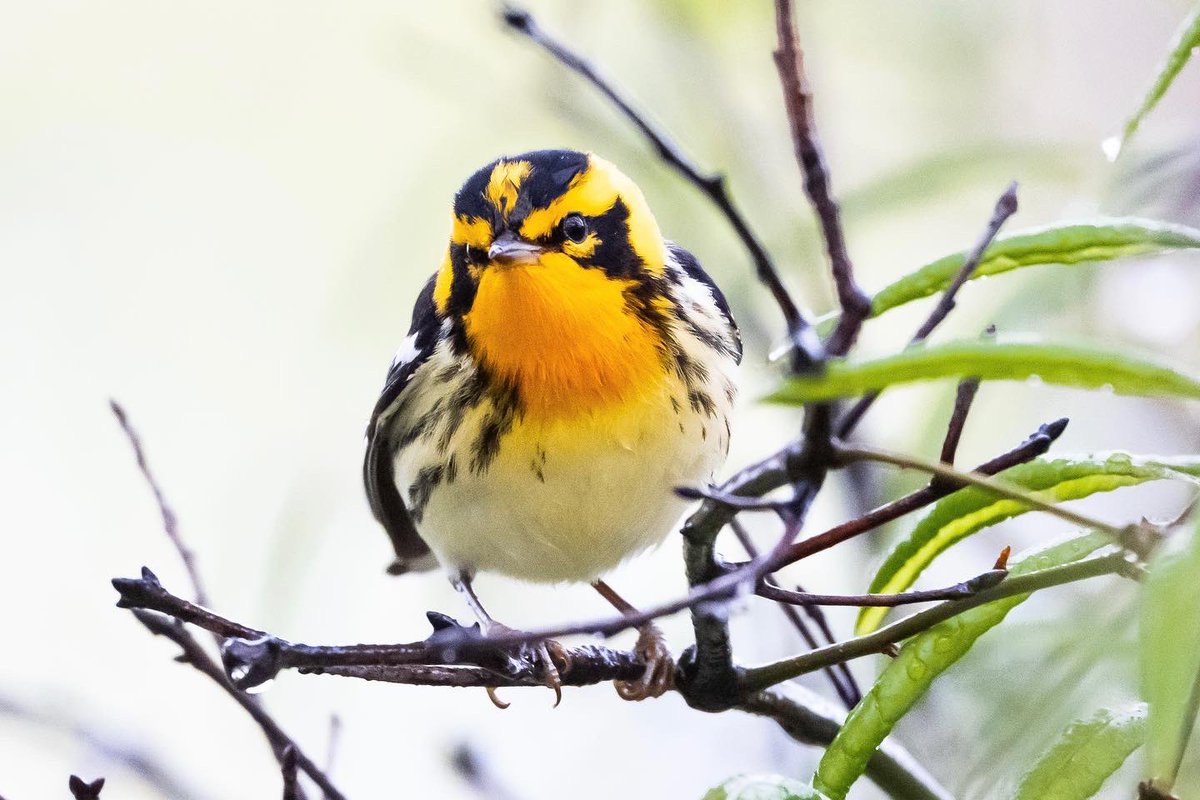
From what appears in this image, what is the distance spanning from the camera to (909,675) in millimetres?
799

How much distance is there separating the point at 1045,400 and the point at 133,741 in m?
1.31

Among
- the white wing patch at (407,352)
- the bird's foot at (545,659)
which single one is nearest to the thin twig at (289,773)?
the bird's foot at (545,659)

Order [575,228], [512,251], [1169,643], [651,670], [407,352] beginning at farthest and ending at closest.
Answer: [407,352], [575,228], [512,251], [651,670], [1169,643]

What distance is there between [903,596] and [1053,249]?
23cm

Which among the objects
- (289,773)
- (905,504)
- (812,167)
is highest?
(812,167)

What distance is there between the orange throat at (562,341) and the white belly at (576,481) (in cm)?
3

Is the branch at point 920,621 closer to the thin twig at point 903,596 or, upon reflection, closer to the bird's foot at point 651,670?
the thin twig at point 903,596

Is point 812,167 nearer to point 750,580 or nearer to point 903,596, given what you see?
point 750,580

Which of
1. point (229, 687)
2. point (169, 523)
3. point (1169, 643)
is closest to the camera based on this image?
point (1169, 643)

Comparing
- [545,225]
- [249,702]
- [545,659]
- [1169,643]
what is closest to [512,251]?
[545,225]

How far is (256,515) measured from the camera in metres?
2.68

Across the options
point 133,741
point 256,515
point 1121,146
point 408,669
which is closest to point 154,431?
point 256,515

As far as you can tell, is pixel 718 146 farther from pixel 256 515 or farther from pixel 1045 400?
pixel 256 515

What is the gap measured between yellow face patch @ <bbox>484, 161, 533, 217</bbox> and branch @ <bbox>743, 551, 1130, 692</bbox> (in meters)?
0.79
